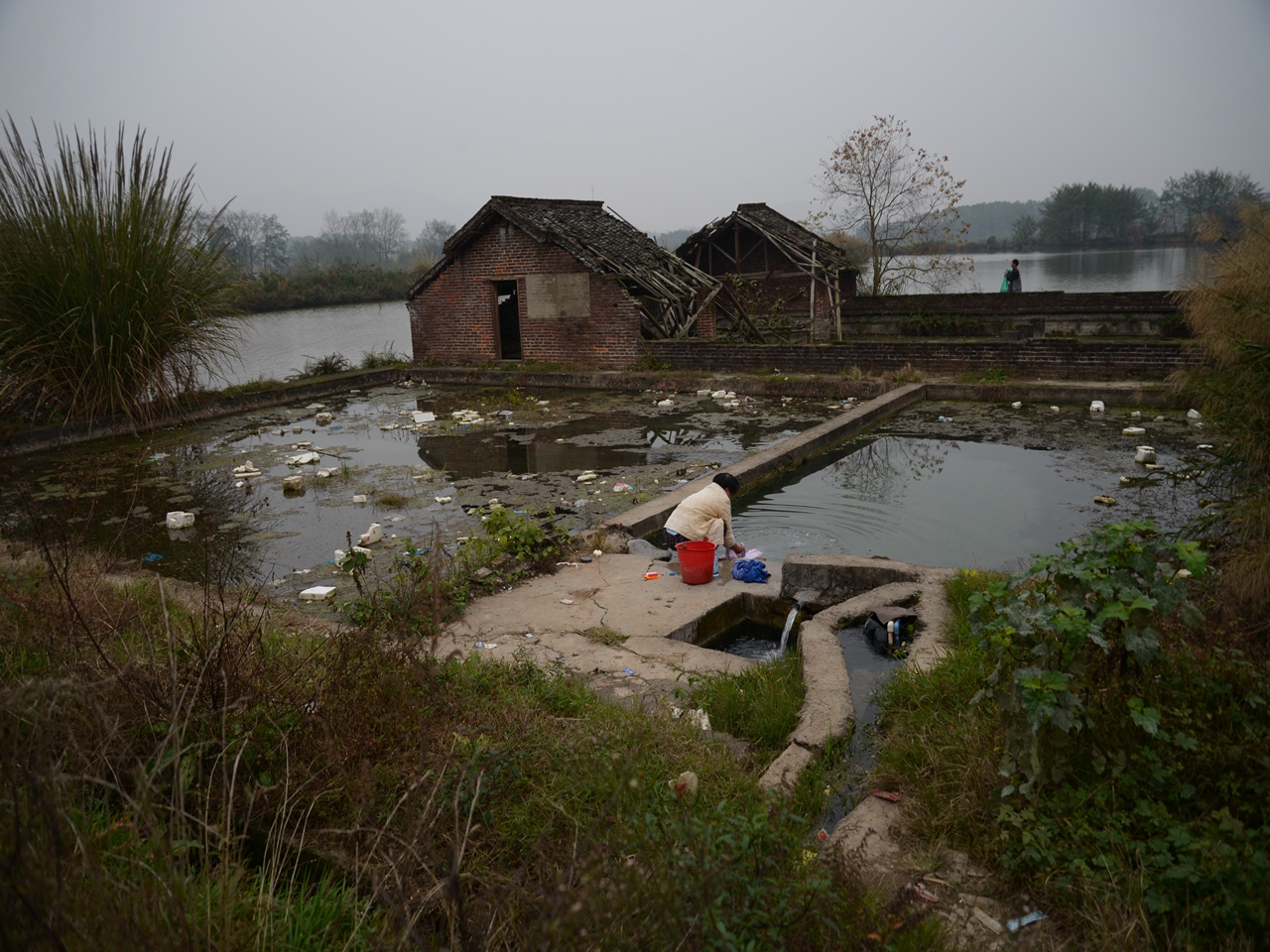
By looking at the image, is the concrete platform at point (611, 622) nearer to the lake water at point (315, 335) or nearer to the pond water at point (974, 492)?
the pond water at point (974, 492)

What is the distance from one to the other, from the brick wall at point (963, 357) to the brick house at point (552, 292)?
160 cm

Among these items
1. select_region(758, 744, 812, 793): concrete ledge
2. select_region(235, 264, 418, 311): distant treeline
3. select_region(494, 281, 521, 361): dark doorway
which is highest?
select_region(235, 264, 418, 311): distant treeline

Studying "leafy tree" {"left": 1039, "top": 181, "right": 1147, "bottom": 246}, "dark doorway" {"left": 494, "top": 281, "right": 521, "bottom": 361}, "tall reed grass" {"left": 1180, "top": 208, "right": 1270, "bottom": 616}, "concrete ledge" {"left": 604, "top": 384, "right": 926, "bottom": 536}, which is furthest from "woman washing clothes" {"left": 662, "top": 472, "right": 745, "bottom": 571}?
"leafy tree" {"left": 1039, "top": 181, "right": 1147, "bottom": 246}

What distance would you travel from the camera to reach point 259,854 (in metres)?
2.75

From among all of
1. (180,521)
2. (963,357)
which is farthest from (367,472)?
(963,357)

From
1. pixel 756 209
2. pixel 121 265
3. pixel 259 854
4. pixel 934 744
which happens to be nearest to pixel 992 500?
pixel 934 744

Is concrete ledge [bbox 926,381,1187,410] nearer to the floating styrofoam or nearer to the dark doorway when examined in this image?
the dark doorway

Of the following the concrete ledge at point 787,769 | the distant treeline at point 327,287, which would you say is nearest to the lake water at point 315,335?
the distant treeline at point 327,287

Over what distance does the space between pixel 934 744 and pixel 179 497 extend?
7.88m

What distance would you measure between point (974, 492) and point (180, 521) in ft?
24.4

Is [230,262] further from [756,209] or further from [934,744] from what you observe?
[756,209]

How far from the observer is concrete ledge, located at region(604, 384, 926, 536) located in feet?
22.3

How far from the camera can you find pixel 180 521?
23.9 feet

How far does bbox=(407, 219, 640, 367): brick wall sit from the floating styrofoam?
1006cm
